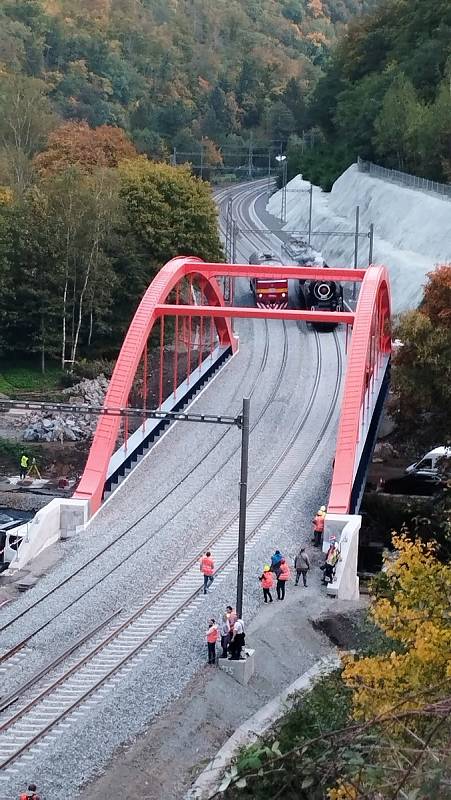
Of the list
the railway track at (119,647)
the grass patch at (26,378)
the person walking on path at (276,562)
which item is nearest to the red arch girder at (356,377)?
the railway track at (119,647)

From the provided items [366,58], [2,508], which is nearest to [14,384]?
[2,508]

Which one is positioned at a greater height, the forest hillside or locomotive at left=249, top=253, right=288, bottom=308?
the forest hillside

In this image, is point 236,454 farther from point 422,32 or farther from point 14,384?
point 422,32

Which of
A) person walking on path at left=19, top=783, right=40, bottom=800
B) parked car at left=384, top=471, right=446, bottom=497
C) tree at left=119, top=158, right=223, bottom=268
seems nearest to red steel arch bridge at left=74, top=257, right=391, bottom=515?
parked car at left=384, top=471, right=446, bottom=497

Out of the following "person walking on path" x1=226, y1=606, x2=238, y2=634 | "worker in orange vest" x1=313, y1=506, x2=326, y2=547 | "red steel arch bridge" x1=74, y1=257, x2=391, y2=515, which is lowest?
"worker in orange vest" x1=313, y1=506, x2=326, y2=547

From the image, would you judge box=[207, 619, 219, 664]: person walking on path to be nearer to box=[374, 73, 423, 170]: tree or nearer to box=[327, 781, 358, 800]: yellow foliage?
box=[327, 781, 358, 800]: yellow foliage
